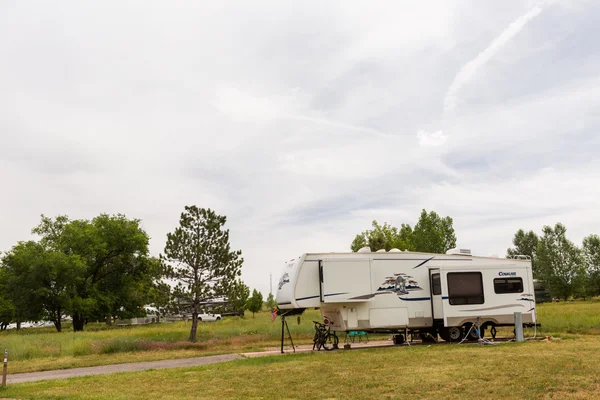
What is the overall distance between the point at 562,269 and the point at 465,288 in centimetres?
5326

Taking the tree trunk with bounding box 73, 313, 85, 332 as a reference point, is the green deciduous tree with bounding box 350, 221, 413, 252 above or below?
above

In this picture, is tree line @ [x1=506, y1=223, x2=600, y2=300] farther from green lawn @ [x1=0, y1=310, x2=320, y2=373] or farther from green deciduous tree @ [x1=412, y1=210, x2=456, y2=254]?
green lawn @ [x1=0, y1=310, x2=320, y2=373]

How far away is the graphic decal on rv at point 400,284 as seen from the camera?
17.0 meters

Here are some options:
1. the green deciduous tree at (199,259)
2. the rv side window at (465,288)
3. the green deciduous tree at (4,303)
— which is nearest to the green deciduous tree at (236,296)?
the green deciduous tree at (199,259)

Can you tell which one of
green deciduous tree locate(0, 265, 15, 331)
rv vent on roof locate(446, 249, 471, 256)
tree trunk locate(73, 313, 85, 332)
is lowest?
tree trunk locate(73, 313, 85, 332)

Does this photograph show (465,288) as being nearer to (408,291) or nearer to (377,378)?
(408,291)

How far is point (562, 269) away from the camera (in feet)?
207

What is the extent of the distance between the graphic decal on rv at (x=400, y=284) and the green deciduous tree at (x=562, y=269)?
175 feet

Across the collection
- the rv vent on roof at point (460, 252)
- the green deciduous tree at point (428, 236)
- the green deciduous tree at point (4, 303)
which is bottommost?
the green deciduous tree at point (4, 303)

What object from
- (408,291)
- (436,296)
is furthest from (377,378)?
(436,296)

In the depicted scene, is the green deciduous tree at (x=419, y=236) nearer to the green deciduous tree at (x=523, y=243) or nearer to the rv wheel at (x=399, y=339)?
the rv wheel at (x=399, y=339)

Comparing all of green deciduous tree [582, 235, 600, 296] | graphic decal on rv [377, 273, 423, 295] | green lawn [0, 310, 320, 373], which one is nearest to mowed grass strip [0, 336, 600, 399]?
graphic decal on rv [377, 273, 423, 295]

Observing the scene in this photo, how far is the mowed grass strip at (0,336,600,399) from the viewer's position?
8.80m

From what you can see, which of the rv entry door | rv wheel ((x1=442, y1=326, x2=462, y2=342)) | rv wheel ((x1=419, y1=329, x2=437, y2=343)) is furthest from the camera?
rv wheel ((x1=419, y1=329, x2=437, y2=343))
